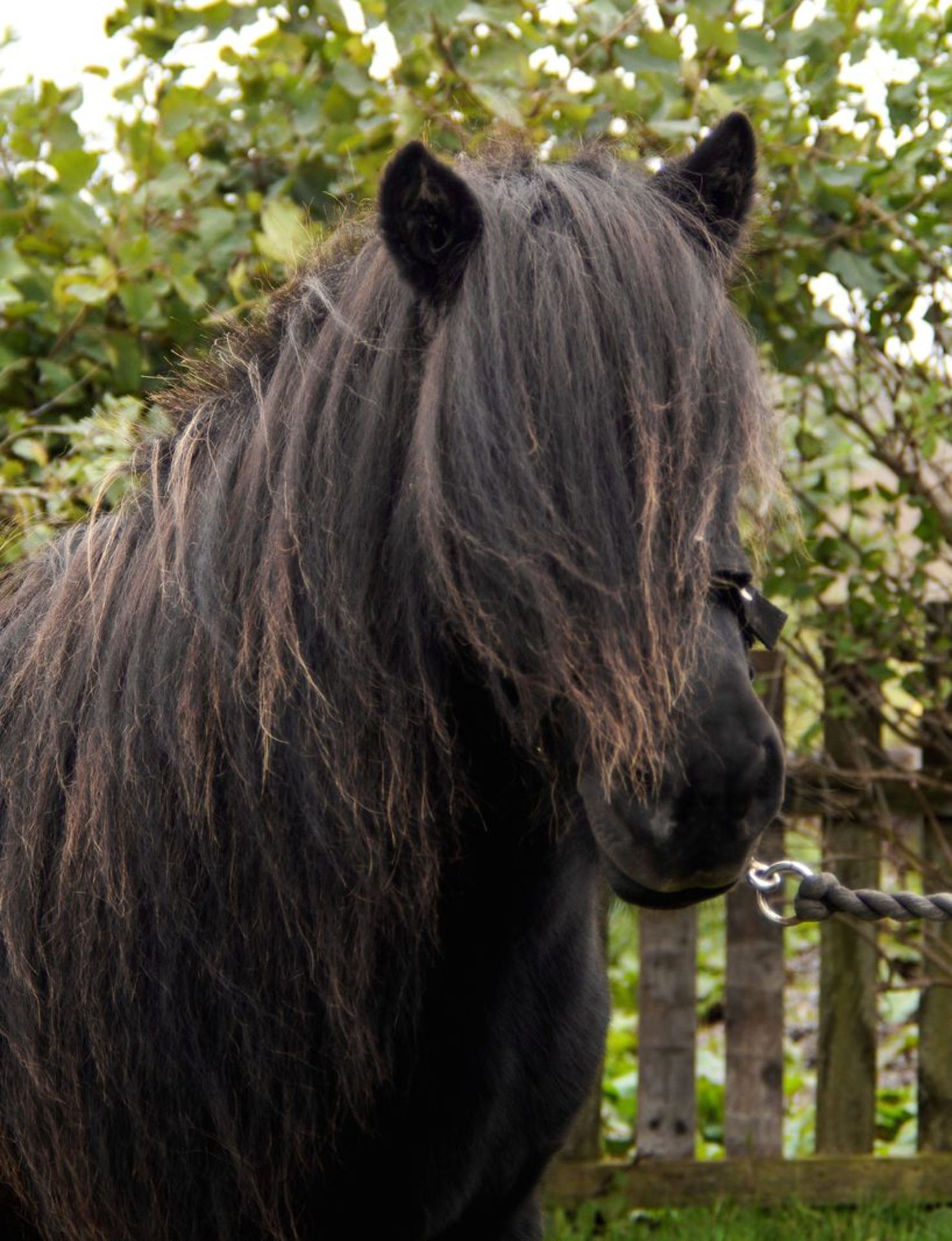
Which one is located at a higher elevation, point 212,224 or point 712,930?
point 212,224

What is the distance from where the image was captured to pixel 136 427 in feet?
7.68

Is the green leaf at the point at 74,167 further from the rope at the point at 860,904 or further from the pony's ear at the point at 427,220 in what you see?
the rope at the point at 860,904

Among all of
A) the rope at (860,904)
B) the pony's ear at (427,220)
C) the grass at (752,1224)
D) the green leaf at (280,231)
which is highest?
the green leaf at (280,231)

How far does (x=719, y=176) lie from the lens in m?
1.81

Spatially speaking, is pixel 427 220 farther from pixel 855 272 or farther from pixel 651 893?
pixel 855 272

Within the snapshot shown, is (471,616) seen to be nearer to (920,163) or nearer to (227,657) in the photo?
(227,657)

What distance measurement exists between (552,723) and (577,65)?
2353 millimetres

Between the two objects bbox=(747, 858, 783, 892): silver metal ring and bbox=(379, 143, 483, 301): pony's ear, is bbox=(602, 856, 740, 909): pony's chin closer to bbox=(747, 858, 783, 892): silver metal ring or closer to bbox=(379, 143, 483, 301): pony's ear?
bbox=(747, 858, 783, 892): silver metal ring

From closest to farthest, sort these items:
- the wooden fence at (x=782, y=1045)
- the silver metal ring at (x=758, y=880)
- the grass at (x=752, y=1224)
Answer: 1. the silver metal ring at (x=758, y=880)
2. the grass at (x=752, y=1224)
3. the wooden fence at (x=782, y=1045)

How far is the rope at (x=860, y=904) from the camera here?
6.67 ft

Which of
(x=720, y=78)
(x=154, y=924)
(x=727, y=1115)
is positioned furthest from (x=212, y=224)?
(x=727, y=1115)

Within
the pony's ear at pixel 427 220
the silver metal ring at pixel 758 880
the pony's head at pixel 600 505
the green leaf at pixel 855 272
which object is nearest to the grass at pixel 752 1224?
the silver metal ring at pixel 758 880

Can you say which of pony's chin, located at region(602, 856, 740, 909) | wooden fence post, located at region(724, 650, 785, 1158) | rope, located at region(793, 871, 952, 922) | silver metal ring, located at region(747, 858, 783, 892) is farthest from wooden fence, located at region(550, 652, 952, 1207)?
pony's chin, located at region(602, 856, 740, 909)

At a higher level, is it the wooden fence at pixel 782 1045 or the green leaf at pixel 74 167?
the green leaf at pixel 74 167
